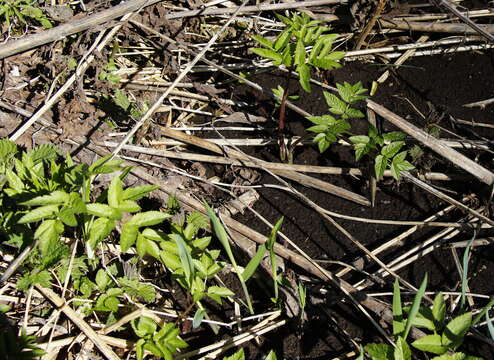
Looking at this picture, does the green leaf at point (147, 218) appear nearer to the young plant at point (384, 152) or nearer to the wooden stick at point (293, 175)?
the wooden stick at point (293, 175)

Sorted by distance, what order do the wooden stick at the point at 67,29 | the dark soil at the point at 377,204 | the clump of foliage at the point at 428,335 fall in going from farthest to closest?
the wooden stick at the point at 67,29 < the dark soil at the point at 377,204 < the clump of foliage at the point at 428,335

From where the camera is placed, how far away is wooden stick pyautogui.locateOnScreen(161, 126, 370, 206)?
8.98 feet

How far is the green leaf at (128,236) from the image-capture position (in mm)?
1949

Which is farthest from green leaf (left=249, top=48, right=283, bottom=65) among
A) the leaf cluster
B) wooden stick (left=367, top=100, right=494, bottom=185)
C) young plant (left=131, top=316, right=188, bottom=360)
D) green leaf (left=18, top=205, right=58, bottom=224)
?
young plant (left=131, top=316, right=188, bottom=360)

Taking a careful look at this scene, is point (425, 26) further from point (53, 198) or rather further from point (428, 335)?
point (53, 198)

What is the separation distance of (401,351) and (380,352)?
0.08 meters

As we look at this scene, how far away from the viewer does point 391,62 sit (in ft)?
11.0

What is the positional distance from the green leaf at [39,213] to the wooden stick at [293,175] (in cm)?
108

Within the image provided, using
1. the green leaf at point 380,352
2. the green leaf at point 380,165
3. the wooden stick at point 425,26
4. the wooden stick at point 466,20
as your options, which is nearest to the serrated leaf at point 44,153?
the green leaf at point 380,165

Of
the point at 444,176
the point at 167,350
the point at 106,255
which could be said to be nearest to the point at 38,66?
the point at 106,255

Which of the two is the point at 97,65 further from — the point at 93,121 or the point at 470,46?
the point at 470,46

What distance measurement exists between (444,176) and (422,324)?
1.08 m

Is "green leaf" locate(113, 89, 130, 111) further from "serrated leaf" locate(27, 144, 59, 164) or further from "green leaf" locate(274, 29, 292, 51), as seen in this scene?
"green leaf" locate(274, 29, 292, 51)

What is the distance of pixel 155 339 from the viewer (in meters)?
2.07
